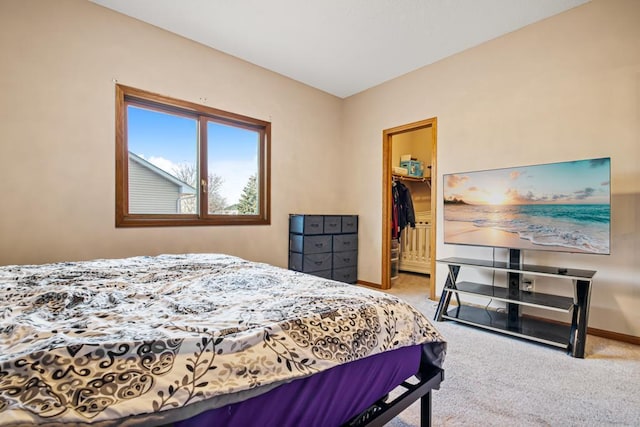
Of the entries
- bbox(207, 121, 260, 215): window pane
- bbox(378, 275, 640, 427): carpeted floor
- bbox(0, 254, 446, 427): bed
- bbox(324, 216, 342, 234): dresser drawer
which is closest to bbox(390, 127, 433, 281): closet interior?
bbox(324, 216, 342, 234): dresser drawer

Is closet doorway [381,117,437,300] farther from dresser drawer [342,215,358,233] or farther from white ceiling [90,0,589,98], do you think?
white ceiling [90,0,589,98]

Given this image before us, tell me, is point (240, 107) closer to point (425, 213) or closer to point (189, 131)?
point (189, 131)

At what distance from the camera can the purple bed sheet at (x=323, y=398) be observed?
0.73 metres

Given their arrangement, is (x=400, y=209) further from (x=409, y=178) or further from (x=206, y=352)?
(x=206, y=352)

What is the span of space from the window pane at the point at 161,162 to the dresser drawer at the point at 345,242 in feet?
5.54

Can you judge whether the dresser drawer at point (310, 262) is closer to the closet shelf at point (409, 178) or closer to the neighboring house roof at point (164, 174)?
the neighboring house roof at point (164, 174)

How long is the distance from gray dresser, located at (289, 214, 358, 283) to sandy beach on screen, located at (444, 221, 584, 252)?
139 cm

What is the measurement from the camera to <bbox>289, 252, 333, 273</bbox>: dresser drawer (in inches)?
138

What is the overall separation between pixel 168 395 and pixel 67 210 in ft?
7.71

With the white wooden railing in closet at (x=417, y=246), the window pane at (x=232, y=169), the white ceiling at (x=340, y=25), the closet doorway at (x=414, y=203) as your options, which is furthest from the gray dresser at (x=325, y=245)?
the white ceiling at (x=340, y=25)

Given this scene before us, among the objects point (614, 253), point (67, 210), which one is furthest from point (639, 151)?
point (67, 210)

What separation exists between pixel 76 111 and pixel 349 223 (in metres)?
2.97

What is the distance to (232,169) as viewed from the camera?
3.40 metres

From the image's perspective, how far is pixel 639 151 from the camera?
2.22 metres
